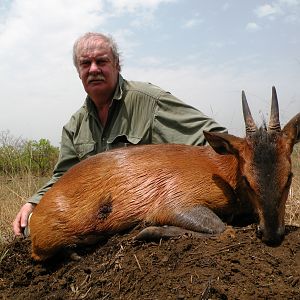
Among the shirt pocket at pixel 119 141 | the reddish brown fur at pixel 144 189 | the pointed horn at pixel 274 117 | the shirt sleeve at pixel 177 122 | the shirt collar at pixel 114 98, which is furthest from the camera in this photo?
the shirt collar at pixel 114 98

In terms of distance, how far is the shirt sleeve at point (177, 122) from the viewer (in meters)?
6.60

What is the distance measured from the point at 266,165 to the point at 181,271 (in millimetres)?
1213

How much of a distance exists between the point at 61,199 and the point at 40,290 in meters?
1.01

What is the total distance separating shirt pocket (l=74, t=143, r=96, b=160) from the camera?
23.3 ft

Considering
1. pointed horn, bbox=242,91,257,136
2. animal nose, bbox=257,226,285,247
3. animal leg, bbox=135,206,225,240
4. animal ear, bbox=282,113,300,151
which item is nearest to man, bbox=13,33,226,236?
pointed horn, bbox=242,91,257,136

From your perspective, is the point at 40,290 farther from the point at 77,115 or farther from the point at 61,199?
the point at 77,115

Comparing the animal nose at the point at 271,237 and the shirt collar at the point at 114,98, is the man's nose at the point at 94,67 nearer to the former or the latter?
the shirt collar at the point at 114,98

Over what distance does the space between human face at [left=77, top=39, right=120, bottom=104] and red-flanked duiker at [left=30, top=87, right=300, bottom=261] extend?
1.90m

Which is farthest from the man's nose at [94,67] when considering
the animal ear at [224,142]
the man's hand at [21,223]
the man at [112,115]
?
the animal ear at [224,142]

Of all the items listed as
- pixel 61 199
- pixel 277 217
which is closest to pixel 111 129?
pixel 61 199

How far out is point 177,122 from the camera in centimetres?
671

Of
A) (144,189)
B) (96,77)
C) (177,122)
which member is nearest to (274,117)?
(144,189)

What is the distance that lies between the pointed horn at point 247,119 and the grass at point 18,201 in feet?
7.00

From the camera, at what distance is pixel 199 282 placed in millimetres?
3664
